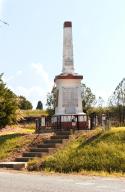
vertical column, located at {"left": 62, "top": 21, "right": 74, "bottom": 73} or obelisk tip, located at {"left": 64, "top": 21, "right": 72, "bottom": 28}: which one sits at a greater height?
obelisk tip, located at {"left": 64, "top": 21, "right": 72, "bottom": 28}

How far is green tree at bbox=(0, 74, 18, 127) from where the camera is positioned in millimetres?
44562

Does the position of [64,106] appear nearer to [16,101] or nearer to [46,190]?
[16,101]

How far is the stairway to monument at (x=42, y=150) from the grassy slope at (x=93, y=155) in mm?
671

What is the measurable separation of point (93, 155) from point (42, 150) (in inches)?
147

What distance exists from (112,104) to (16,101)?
1036 centimetres

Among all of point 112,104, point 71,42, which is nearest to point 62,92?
point 71,42

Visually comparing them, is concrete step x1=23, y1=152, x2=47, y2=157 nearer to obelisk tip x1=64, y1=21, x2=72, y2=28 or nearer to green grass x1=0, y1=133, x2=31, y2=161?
green grass x1=0, y1=133, x2=31, y2=161

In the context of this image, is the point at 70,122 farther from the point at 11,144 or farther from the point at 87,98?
the point at 87,98

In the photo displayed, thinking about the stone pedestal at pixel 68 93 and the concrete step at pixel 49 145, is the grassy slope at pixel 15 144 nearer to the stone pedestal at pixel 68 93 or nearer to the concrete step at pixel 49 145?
the concrete step at pixel 49 145

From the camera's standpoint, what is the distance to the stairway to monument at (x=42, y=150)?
23.8m

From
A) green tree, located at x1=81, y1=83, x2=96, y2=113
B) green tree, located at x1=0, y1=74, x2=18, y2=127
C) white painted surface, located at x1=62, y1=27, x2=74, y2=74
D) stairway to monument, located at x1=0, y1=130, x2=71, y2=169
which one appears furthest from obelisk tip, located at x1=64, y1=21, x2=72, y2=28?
green tree, located at x1=81, y1=83, x2=96, y2=113

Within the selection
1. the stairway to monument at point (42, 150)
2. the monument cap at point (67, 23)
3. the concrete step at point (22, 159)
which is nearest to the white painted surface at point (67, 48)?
A: the monument cap at point (67, 23)

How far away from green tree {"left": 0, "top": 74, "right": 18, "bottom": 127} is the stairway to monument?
16.6m

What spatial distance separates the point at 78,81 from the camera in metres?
33.3
